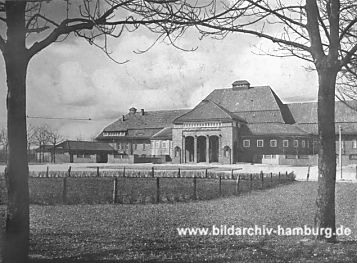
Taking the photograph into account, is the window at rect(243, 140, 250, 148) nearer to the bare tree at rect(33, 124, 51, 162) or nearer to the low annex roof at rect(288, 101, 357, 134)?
the low annex roof at rect(288, 101, 357, 134)

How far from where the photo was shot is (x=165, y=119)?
80.3 metres

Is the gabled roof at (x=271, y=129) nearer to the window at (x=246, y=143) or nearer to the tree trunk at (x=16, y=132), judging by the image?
the window at (x=246, y=143)

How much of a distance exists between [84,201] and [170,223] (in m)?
5.64

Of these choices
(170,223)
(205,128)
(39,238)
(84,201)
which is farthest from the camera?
(205,128)

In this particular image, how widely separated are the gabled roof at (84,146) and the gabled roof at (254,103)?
68.4 ft

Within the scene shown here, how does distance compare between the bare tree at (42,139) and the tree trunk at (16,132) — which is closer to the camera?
the tree trunk at (16,132)

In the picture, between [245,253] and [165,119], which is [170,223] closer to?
[245,253]

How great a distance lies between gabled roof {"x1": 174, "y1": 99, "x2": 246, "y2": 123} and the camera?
61500 mm

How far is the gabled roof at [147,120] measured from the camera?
79812 millimetres

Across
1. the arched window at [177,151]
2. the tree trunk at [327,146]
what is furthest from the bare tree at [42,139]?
the tree trunk at [327,146]

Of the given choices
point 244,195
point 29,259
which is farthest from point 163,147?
point 29,259

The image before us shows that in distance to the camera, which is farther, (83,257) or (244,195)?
(244,195)

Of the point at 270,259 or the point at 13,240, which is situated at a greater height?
the point at 13,240

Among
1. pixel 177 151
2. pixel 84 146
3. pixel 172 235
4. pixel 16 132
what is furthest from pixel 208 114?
pixel 16 132
